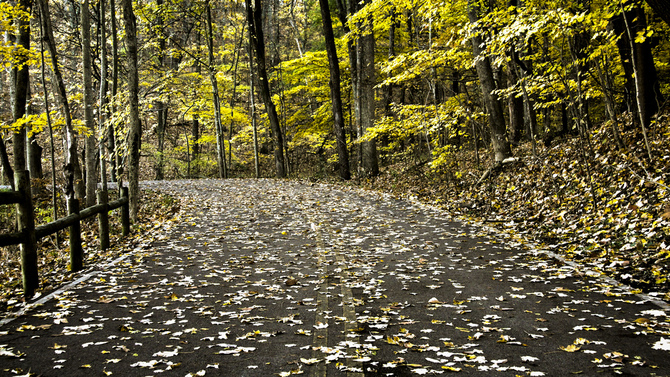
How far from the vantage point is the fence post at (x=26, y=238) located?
18.5 feet

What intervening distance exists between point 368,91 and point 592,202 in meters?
12.0

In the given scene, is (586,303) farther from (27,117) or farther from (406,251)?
(27,117)

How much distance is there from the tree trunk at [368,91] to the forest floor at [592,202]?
19.2 ft

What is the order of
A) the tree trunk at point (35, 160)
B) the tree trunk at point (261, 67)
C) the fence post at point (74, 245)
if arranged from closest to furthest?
the fence post at point (74, 245)
the tree trunk at point (35, 160)
the tree trunk at point (261, 67)

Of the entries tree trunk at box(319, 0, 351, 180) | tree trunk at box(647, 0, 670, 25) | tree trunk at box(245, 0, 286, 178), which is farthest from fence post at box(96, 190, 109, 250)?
tree trunk at box(245, 0, 286, 178)

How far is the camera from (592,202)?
8.09 metres

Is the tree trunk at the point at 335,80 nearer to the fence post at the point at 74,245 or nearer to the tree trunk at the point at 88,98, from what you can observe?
the tree trunk at the point at 88,98

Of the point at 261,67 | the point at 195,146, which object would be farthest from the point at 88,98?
the point at 195,146

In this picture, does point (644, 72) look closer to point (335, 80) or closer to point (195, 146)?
point (335, 80)

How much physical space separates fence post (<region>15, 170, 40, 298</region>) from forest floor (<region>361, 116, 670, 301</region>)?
780cm

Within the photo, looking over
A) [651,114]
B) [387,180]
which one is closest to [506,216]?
[651,114]

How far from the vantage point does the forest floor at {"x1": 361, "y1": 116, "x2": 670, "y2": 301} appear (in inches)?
230

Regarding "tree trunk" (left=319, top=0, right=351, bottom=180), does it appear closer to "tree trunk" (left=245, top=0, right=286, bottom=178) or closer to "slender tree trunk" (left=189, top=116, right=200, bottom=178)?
"tree trunk" (left=245, top=0, right=286, bottom=178)

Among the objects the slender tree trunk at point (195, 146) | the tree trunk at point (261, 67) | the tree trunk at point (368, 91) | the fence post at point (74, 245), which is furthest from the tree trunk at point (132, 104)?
the slender tree trunk at point (195, 146)
